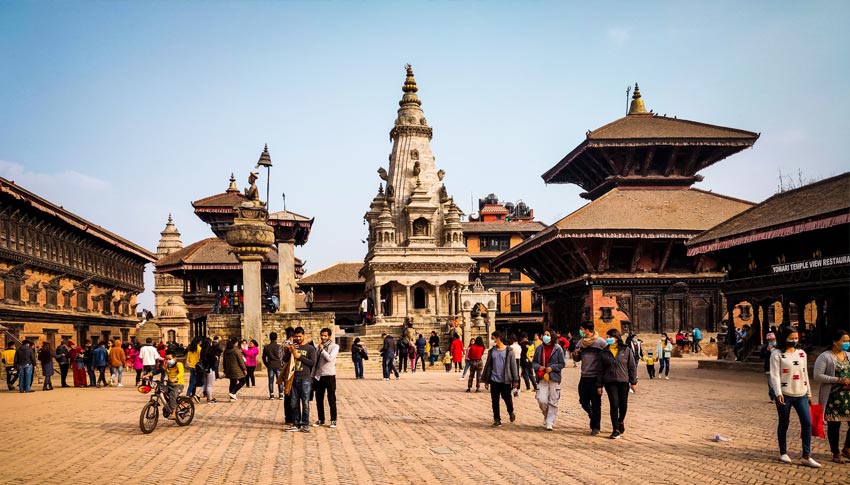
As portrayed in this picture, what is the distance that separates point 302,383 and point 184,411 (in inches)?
100

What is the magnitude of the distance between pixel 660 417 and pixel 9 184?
89.0 feet

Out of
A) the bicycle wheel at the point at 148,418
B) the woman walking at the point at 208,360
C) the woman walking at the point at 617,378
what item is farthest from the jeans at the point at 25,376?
the woman walking at the point at 617,378

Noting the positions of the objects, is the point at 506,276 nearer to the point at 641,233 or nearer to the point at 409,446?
the point at 641,233

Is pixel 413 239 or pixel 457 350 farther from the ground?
pixel 413 239

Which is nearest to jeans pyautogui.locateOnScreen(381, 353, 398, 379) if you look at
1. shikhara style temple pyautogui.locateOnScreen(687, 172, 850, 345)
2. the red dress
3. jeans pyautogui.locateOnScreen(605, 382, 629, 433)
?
the red dress

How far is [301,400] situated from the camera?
1197 centimetres

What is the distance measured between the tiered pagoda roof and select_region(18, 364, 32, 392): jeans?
29239 millimetres

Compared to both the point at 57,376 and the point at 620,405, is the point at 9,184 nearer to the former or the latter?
the point at 57,376

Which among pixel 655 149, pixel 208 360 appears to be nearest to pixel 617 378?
pixel 208 360

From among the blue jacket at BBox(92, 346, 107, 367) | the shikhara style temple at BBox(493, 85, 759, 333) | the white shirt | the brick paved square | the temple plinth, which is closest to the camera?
the brick paved square

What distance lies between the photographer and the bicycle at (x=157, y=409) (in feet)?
39.2

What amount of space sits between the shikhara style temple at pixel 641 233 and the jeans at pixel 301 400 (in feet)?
78.5

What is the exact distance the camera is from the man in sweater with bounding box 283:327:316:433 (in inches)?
464

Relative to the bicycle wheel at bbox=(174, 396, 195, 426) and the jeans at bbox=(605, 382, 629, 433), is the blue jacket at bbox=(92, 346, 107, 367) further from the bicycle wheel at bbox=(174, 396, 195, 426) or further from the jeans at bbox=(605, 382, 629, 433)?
the jeans at bbox=(605, 382, 629, 433)
